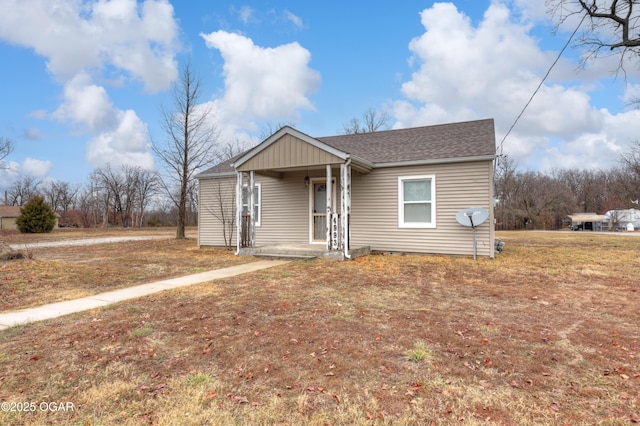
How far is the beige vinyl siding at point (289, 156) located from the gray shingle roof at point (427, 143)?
160cm

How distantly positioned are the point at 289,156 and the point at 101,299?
6154 mm

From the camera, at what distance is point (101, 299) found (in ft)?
17.7

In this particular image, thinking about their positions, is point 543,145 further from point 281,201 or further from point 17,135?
point 17,135

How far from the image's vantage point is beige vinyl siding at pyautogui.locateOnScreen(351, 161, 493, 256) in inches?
387

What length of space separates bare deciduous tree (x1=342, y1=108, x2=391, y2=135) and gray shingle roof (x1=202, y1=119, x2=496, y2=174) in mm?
20861

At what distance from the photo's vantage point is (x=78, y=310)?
4.73 m

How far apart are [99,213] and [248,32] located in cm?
4618

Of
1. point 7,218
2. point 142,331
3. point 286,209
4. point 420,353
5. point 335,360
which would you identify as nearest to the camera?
point 335,360

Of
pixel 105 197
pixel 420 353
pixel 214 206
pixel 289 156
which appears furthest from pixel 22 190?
pixel 420 353

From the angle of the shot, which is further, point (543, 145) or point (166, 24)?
point (543, 145)

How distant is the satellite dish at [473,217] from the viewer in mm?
9273

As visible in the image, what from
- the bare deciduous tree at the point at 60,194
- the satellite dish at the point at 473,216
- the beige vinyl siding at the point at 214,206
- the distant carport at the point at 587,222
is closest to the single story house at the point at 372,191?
the beige vinyl siding at the point at 214,206

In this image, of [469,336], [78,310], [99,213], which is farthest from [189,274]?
[99,213]

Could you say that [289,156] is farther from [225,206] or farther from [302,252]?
[225,206]
